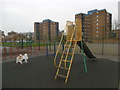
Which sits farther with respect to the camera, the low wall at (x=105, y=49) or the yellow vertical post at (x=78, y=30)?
the low wall at (x=105, y=49)

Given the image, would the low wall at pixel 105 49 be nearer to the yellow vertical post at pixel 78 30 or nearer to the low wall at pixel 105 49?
the low wall at pixel 105 49

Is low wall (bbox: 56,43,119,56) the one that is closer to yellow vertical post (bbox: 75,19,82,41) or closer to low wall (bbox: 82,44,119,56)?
low wall (bbox: 82,44,119,56)

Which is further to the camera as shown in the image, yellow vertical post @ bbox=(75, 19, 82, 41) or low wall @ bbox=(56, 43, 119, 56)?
low wall @ bbox=(56, 43, 119, 56)

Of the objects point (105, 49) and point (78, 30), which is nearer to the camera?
point (78, 30)

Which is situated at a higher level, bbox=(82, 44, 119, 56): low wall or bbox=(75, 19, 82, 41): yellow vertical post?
bbox=(75, 19, 82, 41): yellow vertical post

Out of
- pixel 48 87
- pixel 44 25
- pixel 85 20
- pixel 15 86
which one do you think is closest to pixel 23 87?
pixel 15 86

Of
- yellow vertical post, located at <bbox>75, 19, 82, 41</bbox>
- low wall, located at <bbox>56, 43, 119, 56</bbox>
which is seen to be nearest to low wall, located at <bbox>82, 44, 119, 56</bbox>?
low wall, located at <bbox>56, 43, 119, 56</bbox>

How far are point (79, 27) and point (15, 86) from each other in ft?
13.6

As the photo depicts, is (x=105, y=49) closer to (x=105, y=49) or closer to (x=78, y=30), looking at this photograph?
(x=105, y=49)

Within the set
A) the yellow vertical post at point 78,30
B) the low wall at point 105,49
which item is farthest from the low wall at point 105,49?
the yellow vertical post at point 78,30

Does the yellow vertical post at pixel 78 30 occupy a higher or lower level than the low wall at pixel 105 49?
higher

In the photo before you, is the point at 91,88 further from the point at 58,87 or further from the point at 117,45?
the point at 117,45

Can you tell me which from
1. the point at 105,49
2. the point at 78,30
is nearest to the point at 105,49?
the point at 105,49

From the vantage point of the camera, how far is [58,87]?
125 inches
